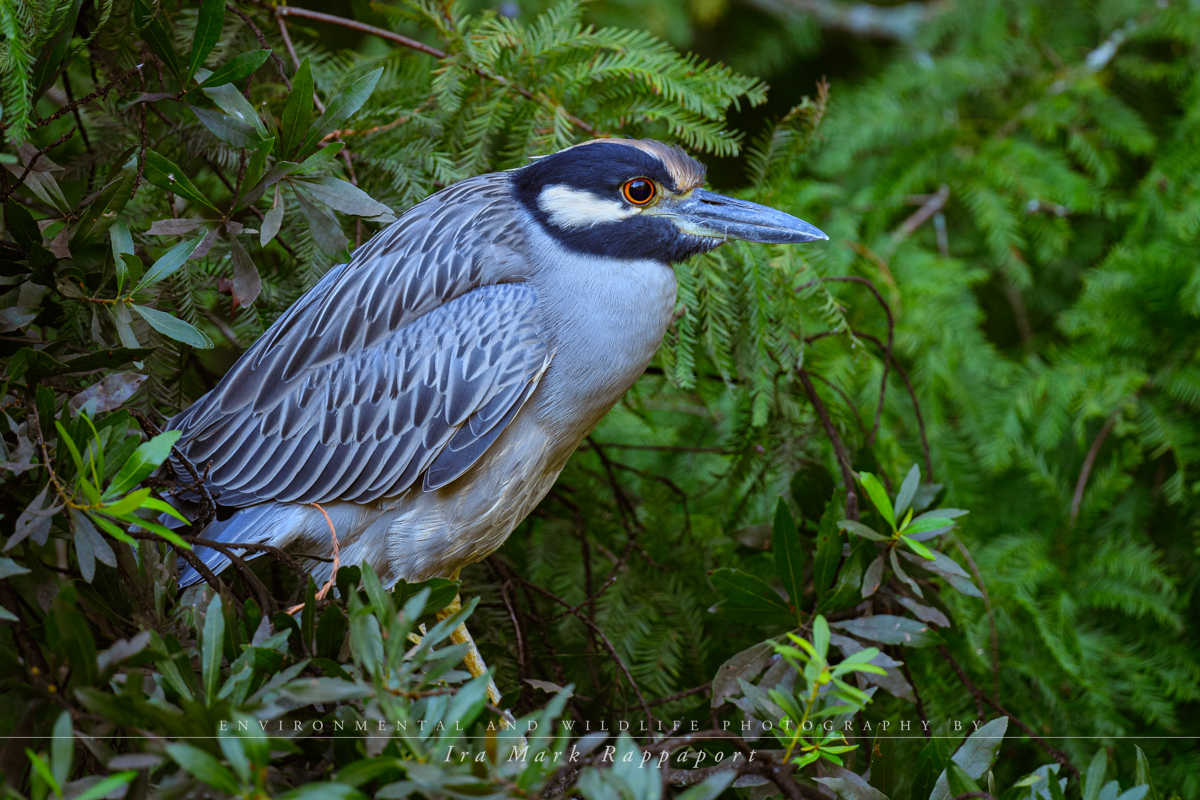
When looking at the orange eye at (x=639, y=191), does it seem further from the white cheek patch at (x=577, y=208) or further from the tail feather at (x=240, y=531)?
the tail feather at (x=240, y=531)

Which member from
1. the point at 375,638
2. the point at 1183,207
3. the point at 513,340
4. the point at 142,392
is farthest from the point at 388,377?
the point at 1183,207

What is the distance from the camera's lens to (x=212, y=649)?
3.81ft

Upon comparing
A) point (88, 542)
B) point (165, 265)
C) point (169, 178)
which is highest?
point (169, 178)

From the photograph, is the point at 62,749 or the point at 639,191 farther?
the point at 639,191

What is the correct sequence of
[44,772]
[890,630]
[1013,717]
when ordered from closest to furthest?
1. [44,772]
2. [890,630]
3. [1013,717]

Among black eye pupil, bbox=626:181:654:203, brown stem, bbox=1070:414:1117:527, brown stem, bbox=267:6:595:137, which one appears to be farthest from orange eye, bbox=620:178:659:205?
brown stem, bbox=1070:414:1117:527

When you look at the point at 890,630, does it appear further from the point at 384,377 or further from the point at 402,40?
the point at 402,40

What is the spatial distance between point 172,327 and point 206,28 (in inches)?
21.9

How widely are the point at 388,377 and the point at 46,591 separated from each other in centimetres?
76

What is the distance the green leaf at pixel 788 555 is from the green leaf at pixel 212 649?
101 centimetres

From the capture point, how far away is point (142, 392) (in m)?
1.84

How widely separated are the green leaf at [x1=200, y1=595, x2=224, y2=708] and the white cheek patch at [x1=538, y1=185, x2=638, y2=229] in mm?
1081

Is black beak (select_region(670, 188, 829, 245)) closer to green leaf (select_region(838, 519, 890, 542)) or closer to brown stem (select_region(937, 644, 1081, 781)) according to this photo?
green leaf (select_region(838, 519, 890, 542))

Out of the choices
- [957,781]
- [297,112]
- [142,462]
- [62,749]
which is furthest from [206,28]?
[957,781]
